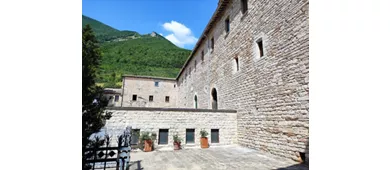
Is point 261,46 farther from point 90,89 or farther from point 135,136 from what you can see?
point 90,89

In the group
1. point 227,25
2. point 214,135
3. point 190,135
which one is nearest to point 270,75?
point 214,135

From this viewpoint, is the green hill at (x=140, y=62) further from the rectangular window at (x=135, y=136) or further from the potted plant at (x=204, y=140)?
the potted plant at (x=204, y=140)

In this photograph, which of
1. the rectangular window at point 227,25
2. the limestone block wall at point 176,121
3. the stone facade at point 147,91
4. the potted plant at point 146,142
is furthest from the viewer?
the stone facade at point 147,91

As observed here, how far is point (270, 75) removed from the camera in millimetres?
6484

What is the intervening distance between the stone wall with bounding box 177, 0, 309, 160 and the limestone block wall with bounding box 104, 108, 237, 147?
22.1 inches

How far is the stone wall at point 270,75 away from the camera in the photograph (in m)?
5.16

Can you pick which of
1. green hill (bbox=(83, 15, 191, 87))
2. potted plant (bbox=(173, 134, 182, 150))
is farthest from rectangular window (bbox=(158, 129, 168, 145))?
green hill (bbox=(83, 15, 191, 87))

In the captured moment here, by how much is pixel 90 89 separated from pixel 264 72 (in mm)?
5960

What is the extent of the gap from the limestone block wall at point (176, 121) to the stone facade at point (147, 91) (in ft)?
60.0

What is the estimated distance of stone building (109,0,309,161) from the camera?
5.18 metres

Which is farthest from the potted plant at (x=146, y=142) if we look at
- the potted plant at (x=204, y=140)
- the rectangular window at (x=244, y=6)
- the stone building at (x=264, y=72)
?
the rectangular window at (x=244, y=6)

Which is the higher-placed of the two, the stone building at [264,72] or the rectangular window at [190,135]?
the stone building at [264,72]
